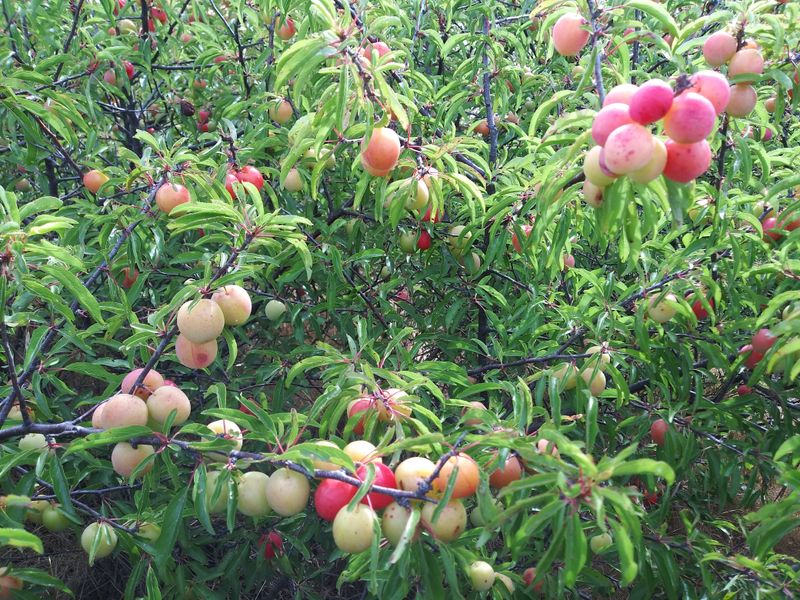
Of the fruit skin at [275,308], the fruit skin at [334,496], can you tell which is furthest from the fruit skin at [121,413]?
the fruit skin at [275,308]

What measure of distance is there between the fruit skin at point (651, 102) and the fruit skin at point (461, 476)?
65 cm

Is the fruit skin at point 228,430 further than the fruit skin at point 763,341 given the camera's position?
No

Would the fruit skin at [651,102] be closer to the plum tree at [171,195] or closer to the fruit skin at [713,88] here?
the fruit skin at [713,88]

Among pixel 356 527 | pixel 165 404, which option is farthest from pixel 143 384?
pixel 356 527

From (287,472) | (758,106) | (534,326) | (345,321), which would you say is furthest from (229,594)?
(758,106)

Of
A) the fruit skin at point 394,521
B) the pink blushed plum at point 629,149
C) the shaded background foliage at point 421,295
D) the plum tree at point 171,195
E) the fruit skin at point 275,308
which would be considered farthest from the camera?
the fruit skin at point 275,308

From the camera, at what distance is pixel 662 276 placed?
172 centimetres

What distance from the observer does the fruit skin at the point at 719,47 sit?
1.47 metres

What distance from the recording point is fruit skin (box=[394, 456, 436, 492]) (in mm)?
1170

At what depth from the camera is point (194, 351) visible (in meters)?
1.42

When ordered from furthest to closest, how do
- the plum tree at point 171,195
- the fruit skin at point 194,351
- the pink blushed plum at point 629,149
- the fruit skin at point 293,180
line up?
the fruit skin at point 293,180 → the plum tree at point 171,195 → the fruit skin at point 194,351 → the pink blushed plum at point 629,149

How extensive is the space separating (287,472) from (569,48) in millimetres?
1143

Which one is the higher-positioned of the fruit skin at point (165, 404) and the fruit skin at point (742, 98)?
the fruit skin at point (742, 98)

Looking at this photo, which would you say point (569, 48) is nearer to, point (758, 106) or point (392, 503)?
point (758, 106)
